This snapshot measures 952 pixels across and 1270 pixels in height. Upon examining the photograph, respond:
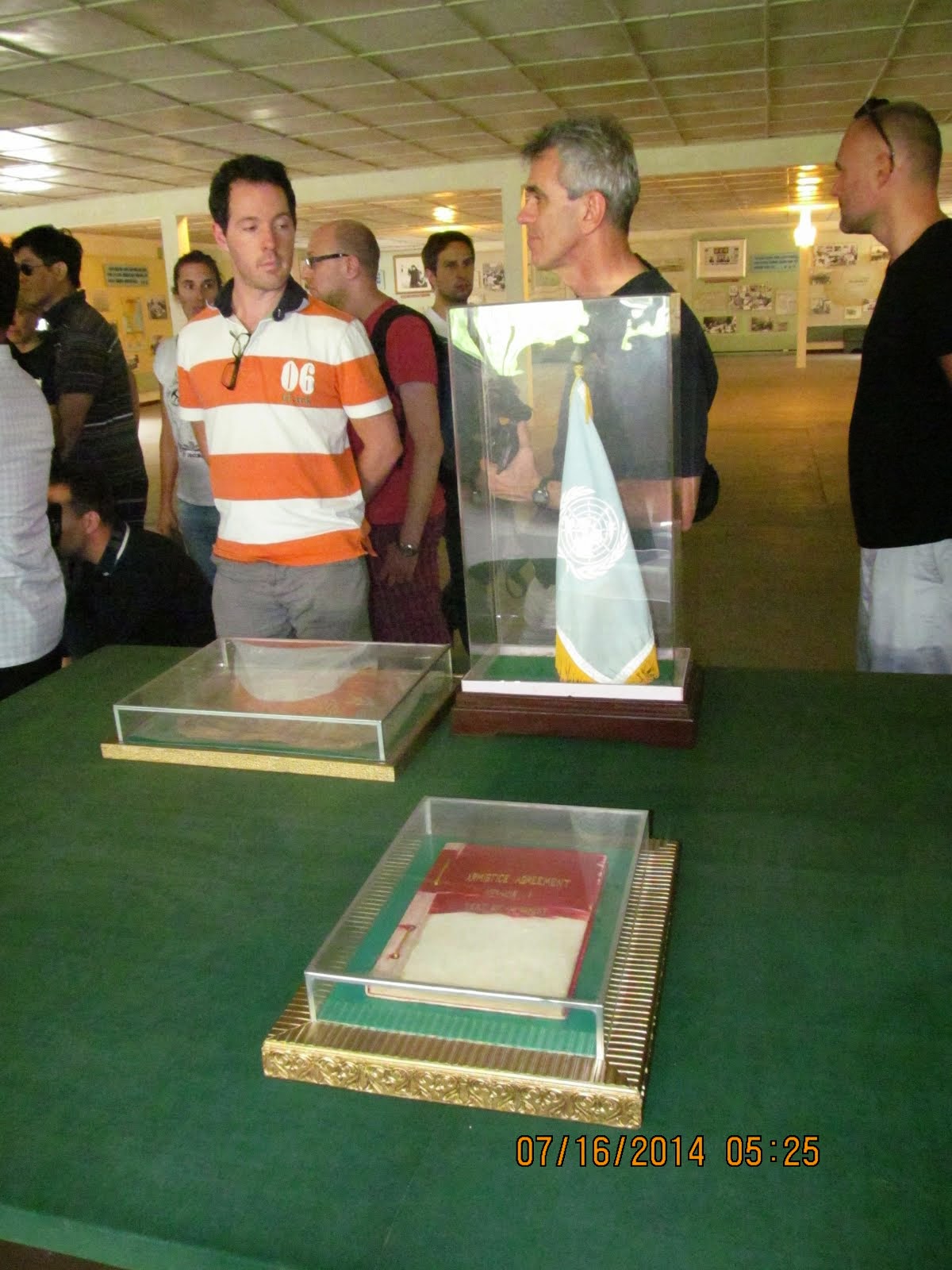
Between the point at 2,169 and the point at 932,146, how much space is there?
7.71 meters

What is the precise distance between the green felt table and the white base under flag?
0.11m

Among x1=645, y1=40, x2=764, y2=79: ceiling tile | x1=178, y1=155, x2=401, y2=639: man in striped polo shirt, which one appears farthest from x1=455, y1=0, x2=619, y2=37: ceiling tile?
x1=178, y1=155, x2=401, y2=639: man in striped polo shirt

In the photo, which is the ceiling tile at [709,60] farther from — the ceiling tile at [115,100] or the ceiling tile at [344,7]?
the ceiling tile at [115,100]

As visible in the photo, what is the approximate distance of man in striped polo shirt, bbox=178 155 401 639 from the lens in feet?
5.78

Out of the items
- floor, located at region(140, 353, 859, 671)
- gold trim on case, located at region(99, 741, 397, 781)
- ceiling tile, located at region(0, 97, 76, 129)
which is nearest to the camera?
gold trim on case, located at region(99, 741, 397, 781)

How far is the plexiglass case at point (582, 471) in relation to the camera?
1231 mm

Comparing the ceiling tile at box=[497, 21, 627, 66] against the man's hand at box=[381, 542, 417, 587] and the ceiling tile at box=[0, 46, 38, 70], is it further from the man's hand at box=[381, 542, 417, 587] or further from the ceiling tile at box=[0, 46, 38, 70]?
the man's hand at box=[381, 542, 417, 587]

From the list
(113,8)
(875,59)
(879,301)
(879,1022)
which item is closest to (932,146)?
(879,301)

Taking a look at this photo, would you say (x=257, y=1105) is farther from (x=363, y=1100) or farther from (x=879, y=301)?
(x=879, y=301)

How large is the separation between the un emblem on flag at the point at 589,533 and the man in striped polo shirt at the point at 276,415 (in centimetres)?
68

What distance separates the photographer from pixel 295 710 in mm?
1255

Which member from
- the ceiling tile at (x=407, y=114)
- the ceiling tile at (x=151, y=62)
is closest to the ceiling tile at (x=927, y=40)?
the ceiling tile at (x=407, y=114)

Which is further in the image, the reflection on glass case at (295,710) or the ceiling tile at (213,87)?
the ceiling tile at (213,87)
